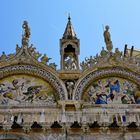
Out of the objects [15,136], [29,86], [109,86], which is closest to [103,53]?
[109,86]

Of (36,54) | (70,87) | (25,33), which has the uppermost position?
(25,33)

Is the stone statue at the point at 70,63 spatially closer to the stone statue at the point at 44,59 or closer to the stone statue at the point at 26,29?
the stone statue at the point at 44,59

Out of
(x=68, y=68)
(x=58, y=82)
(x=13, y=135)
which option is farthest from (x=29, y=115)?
(x=68, y=68)

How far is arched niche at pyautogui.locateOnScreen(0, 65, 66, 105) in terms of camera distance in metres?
10.1

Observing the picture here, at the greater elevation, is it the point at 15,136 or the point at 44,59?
the point at 44,59

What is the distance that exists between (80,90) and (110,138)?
2179 mm

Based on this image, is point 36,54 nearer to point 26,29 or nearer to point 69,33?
point 26,29

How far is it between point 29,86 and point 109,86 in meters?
2.16

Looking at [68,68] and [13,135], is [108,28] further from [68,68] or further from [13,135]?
[13,135]

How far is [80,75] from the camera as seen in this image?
10430 mm

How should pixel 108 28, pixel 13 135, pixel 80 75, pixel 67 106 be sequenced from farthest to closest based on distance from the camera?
1. pixel 108 28
2. pixel 80 75
3. pixel 67 106
4. pixel 13 135

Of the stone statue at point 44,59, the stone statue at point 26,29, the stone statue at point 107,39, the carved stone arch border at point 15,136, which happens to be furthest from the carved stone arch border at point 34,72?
the carved stone arch border at point 15,136

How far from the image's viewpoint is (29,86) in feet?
34.1

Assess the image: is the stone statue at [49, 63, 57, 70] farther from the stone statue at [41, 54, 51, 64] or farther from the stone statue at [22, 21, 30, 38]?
the stone statue at [22, 21, 30, 38]
